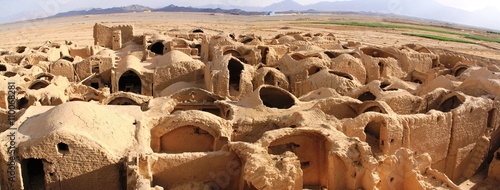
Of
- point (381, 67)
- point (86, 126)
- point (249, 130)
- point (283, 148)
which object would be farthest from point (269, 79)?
point (86, 126)

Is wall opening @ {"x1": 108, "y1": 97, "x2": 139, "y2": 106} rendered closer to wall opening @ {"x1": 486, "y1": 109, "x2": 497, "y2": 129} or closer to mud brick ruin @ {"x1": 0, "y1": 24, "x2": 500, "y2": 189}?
mud brick ruin @ {"x1": 0, "y1": 24, "x2": 500, "y2": 189}

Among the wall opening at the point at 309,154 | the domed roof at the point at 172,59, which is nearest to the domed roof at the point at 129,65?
the domed roof at the point at 172,59

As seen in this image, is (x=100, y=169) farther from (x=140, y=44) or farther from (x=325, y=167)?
(x=140, y=44)

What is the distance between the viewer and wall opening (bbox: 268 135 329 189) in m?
12.2

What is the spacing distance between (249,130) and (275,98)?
2.94 m

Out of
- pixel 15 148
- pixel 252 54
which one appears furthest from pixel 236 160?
pixel 252 54

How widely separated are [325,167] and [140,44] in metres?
22.8

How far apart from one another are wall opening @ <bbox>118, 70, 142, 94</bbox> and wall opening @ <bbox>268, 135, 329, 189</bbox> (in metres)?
12.7

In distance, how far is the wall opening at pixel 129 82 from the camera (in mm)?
22844

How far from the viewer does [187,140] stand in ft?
42.9

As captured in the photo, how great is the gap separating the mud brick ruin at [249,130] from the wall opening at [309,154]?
3cm

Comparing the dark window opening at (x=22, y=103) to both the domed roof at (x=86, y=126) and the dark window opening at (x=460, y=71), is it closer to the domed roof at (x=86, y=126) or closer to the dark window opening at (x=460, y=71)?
the domed roof at (x=86, y=126)

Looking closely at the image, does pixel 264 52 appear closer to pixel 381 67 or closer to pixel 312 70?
pixel 312 70

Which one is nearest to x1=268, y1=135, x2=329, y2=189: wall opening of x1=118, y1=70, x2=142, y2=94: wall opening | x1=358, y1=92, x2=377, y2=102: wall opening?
x1=358, y1=92, x2=377, y2=102: wall opening
